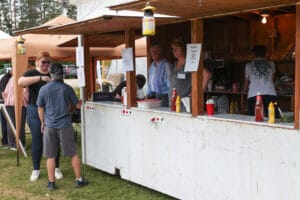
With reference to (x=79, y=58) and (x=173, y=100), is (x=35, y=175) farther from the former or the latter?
(x=173, y=100)

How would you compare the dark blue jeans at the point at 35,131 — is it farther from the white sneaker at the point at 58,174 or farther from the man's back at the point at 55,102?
the man's back at the point at 55,102

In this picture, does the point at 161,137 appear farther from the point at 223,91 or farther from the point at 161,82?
the point at 223,91

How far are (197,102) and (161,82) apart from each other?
136cm

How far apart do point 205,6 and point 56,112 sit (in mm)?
2479

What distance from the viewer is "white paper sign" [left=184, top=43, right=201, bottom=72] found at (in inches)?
178

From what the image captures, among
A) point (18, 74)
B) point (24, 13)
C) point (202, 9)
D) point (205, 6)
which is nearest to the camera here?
point (205, 6)

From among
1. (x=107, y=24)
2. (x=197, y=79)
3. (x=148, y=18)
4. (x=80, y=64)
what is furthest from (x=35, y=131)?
(x=148, y=18)

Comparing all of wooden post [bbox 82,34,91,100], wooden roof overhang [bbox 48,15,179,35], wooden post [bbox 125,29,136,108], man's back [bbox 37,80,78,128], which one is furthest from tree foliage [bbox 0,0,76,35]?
man's back [bbox 37,80,78,128]

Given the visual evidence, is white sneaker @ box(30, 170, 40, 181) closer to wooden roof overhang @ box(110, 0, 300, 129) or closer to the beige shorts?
the beige shorts

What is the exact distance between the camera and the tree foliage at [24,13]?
3850 cm

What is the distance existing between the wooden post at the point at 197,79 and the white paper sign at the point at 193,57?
0.17ft

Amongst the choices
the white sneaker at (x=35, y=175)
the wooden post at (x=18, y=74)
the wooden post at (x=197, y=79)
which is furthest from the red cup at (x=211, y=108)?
the wooden post at (x=18, y=74)

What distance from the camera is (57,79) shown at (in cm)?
552

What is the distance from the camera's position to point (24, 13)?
Answer: 39.2 meters
